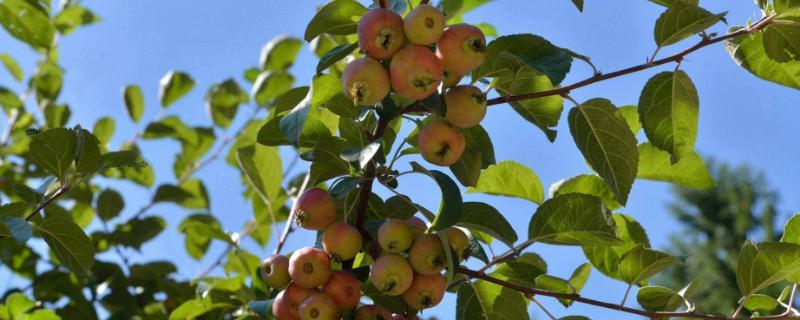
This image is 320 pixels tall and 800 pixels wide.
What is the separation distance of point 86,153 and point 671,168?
1293 millimetres

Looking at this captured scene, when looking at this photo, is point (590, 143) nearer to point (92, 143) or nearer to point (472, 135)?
point (472, 135)

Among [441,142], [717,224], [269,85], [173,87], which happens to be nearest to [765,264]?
[441,142]

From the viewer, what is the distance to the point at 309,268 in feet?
4.64

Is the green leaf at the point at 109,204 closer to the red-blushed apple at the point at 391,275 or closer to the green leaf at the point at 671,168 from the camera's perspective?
the green leaf at the point at 671,168

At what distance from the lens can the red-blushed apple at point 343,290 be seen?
1.41m

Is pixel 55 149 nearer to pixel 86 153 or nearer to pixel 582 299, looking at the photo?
pixel 86 153

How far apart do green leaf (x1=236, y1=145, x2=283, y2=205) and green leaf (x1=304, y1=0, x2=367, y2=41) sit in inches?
37.1

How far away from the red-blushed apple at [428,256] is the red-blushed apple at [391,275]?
0.02 metres

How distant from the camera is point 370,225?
1498 millimetres

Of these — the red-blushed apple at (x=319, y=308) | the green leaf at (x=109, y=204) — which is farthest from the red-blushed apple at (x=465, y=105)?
the green leaf at (x=109, y=204)

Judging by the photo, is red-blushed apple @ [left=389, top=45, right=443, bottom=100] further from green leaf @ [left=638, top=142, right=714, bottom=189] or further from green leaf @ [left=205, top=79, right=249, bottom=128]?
green leaf @ [left=205, top=79, right=249, bottom=128]

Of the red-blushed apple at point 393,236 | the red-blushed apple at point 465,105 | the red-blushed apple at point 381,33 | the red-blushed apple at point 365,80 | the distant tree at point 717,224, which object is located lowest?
the distant tree at point 717,224

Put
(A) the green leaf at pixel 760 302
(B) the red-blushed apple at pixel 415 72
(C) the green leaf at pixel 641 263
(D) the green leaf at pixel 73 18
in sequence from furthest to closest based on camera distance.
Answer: (D) the green leaf at pixel 73 18
(A) the green leaf at pixel 760 302
(C) the green leaf at pixel 641 263
(B) the red-blushed apple at pixel 415 72

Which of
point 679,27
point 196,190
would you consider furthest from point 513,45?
point 196,190
